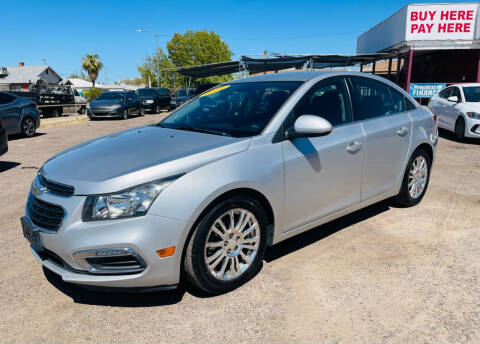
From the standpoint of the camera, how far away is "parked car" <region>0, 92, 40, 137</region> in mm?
11055

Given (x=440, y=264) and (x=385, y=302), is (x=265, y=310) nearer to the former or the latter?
(x=385, y=302)

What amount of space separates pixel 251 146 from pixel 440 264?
77.5 inches

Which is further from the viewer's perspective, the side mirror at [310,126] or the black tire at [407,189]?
the black tire at [407,189]

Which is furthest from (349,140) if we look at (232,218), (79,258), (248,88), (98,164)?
(79,258)

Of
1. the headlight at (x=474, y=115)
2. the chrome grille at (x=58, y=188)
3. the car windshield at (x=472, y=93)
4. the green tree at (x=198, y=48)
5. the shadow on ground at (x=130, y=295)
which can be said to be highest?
the green tree at (x=198, y=48)

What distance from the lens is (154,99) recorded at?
937 inches

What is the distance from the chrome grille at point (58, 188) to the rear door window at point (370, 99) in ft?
8.58

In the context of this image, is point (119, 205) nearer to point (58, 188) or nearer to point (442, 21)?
point (58, 188)

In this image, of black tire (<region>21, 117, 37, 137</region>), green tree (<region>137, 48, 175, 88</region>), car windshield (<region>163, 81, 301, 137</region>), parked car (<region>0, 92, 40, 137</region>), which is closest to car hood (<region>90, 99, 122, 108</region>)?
parked car (<region>0, 92, 40, 137</region>)

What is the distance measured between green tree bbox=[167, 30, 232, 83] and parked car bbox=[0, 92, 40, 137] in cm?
5321

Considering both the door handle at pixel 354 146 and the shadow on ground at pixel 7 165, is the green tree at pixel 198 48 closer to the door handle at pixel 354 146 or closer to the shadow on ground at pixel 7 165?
the shadow on ground at pixel 7 165

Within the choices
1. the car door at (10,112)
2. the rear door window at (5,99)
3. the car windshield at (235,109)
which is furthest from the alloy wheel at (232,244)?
the rear door window at (5,99)

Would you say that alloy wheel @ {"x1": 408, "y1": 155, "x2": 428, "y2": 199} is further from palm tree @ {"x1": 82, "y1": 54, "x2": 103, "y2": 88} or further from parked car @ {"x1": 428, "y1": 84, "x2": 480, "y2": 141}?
palm tree @ {"x1": 82, "y1": 54, "x2": 103, "y2": 88}

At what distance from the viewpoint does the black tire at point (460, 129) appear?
984 centimetres
